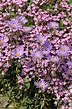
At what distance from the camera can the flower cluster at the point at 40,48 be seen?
441 cm

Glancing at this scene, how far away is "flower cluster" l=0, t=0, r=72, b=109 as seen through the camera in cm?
441

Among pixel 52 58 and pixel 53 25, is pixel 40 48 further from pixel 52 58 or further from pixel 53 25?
pixel 53 25

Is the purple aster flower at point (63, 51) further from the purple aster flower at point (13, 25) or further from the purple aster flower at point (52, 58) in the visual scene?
the purple aster flower at point (13, 25)

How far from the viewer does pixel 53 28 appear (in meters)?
4.77

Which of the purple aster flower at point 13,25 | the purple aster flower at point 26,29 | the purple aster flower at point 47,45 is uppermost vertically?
the purple aster flower at point 13,25

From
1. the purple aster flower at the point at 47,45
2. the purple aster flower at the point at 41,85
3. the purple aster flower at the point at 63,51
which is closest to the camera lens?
the purple aster flower at the point at 63,51

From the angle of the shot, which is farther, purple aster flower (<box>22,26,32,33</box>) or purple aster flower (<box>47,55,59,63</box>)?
purple aster flower (<box>22,26,32,33</box>)

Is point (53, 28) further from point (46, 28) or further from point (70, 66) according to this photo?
point (70, 66)

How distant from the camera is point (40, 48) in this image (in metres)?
4.47

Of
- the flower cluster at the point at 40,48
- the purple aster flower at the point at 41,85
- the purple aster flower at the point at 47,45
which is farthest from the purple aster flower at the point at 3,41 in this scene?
A: the purple aster flower at the point at 41,85

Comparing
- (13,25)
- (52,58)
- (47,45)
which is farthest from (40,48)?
(13,25)

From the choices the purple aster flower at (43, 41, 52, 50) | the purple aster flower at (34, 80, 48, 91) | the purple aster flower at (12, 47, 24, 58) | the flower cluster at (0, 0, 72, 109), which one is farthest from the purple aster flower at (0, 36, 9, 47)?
the purple aster flower at (34, 80, 48, 91)

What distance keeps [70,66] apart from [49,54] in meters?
0.34

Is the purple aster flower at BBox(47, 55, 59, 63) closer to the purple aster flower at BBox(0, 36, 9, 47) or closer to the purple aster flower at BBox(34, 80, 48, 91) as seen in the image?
the purple aster flower at BBox(34, 80, 48, 91)
